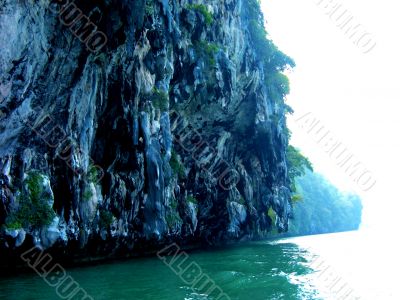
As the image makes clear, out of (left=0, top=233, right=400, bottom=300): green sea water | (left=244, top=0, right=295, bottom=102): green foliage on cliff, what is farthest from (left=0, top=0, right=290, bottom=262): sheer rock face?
(left=0, top=233, right=400, bottom=300): green sea water

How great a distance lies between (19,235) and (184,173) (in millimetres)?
16327

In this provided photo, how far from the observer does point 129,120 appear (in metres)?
20.7

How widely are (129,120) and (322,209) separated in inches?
3776

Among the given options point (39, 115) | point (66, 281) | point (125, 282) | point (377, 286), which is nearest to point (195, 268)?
point (125, 282)

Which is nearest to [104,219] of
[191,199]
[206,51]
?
[191,199]

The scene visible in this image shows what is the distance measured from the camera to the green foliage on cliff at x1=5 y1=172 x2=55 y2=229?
597 inches

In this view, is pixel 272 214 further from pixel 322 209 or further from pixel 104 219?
pixel 322 209

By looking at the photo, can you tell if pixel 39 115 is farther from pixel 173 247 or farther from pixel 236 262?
pixel 173 247

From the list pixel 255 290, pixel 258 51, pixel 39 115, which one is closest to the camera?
pixel 255 290

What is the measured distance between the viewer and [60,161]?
17.4m

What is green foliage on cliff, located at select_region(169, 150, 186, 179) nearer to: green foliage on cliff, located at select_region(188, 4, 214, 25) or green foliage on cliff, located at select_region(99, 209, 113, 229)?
green foliage on cliff, located at select_region(99, 209, 113, 229)

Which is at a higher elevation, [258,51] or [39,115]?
[258,51]

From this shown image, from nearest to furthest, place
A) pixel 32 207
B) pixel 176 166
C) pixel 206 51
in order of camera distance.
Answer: pixel 32 207 → pixel 206 51 → pixel 176 166

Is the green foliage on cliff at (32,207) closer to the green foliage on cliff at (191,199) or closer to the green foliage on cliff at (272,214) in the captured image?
the green foliage on cliff at (191,199)
